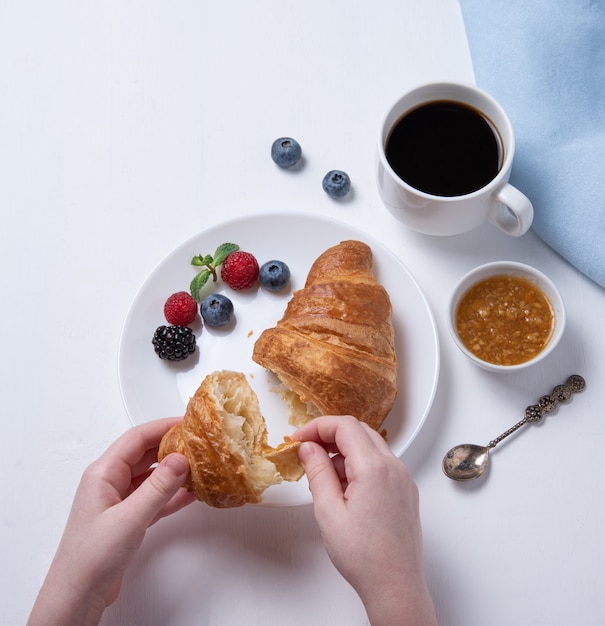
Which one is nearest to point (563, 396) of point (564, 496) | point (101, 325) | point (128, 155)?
point (564, 496)

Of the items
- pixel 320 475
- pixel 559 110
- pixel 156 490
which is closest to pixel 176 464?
pixel 156 490

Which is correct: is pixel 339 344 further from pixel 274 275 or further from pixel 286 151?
pixel 286 151

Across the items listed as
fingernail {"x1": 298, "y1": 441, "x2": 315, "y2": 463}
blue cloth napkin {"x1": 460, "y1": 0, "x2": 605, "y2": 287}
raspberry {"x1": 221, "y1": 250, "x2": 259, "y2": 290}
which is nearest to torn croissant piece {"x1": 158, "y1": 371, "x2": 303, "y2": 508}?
fingernail {"x1": 298, "y1": 441, "x2": 315, "y2": 463}

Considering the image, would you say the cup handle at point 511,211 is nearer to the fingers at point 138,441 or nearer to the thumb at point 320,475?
the thumb at point 320,475

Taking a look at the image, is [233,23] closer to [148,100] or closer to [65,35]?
[148,100]

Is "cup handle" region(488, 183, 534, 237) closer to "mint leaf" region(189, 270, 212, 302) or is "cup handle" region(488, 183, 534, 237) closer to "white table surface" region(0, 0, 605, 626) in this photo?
"white table surface" region(0, 0, 605, 626)

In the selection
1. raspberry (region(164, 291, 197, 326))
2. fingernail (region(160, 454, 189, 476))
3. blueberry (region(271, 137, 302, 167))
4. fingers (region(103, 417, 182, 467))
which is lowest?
fingers (region(103, 417, 182, 467))
